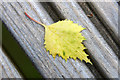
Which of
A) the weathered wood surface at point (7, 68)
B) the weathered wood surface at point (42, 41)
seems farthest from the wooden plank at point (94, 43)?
the weathered wood surface at point (7, 68)

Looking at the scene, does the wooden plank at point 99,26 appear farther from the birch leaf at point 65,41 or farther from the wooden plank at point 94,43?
the birch leaf at point 65,41

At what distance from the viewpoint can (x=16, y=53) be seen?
82cm

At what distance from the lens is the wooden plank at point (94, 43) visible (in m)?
0.81

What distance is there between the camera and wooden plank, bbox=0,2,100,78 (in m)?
0.78

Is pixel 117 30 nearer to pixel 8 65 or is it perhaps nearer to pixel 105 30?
pixel 105 30

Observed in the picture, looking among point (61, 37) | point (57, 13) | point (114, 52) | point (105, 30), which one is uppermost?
point (57, 13)

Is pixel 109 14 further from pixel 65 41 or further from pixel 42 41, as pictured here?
pixel 42 41

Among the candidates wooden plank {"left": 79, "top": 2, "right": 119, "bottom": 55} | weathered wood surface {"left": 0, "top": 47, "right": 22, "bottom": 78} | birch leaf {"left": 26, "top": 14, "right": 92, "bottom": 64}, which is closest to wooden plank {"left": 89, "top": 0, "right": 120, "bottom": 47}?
wooden plank {"left": 79, "top": 2, "right": 119, "bottom": 55}

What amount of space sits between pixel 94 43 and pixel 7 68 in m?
0.53

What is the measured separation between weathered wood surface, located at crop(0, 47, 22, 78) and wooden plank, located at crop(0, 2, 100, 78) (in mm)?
117

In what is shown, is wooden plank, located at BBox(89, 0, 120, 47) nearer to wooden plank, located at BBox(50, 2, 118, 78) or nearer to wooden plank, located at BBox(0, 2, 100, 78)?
wooden plank, located at BBox(50, 2, 118, 78)

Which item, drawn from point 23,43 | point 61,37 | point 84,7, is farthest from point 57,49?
point 84,7

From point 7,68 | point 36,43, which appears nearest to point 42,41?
point 36,43

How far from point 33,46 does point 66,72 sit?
0.79ft
